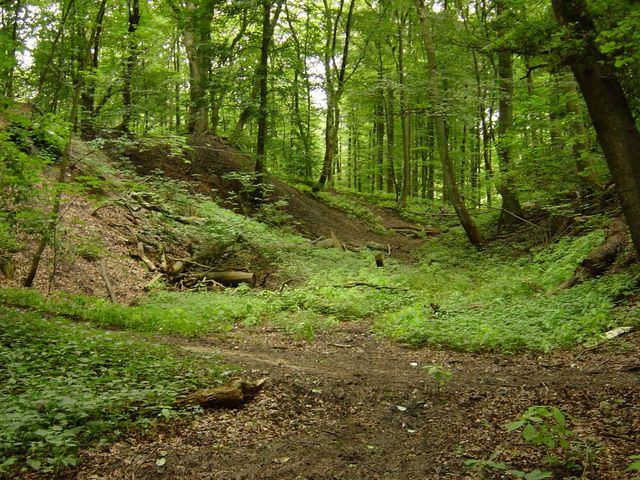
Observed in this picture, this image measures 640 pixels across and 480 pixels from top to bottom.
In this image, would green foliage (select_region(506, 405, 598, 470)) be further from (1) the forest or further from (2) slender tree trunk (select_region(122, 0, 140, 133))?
(2) slender tree trunk (select_region(122, 0, 140, 133))

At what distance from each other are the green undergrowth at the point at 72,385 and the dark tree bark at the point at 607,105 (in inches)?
238

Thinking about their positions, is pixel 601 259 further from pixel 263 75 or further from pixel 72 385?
pixel 263 75

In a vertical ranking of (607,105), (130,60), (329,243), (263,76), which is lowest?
(329,243)

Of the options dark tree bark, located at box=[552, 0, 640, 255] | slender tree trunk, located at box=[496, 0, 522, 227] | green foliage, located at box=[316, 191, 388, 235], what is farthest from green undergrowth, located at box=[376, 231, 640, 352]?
green foliage, located at box=[316, 191, 388, 235]

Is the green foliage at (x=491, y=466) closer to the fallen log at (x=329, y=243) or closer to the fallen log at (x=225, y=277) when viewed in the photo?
the fallen log at (x=225, y=277)

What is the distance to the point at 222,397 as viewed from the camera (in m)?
5.27

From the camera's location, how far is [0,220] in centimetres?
876

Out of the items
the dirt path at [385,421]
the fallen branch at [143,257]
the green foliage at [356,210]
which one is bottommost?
the dirt path at [385,421]

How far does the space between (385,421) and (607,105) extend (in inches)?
194

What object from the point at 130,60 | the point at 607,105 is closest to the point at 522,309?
the point at 607,105

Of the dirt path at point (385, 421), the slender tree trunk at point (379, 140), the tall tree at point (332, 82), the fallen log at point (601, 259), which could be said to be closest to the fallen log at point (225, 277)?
the dirt path at point (385, 421)

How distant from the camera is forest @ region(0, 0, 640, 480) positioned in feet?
14.0

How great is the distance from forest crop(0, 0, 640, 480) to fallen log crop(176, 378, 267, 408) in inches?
1.1

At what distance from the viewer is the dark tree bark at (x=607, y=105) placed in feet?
19.0
